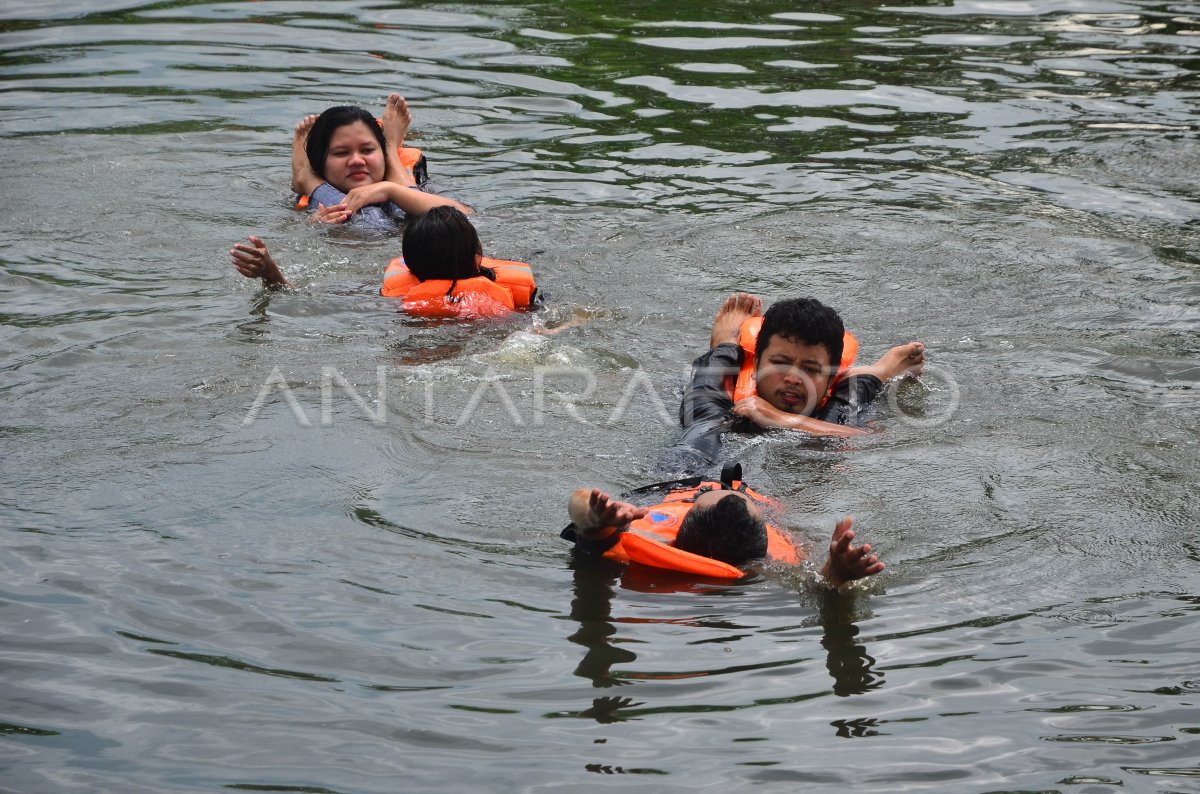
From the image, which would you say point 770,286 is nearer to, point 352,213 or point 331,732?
point 352,213

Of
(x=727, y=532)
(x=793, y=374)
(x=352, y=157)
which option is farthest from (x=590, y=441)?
(x=352, y=157)

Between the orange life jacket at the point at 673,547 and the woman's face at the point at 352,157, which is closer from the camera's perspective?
the orange life jacket at the point at 673,547

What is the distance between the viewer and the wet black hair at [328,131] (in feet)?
27.1

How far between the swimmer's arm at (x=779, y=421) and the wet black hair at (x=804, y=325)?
9.1 inches

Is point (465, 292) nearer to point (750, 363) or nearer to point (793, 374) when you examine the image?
point (750, 363)

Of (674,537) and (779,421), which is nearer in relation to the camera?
(674,537)

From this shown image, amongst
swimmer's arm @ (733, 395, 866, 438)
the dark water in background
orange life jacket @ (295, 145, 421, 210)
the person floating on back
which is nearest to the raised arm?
orange life jacket @ (295, 145, 421, 210)

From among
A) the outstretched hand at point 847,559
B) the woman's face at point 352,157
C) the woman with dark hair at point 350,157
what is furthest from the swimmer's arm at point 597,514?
the woman's face at point 352,157

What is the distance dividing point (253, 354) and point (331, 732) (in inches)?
117

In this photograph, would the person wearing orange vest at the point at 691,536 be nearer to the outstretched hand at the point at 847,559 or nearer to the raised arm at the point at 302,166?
Answer: the outstretched hand at the point at 847,559

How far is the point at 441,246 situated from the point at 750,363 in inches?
68.8

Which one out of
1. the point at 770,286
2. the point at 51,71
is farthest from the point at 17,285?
the point at 51,71

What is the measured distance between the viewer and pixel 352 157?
27.0 feet

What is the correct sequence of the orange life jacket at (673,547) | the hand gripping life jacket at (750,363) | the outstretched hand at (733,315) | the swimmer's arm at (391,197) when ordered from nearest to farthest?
the orange life jacket at (673,547), the hand gripping life jacket at (750,363), the outstretched hand at (733,315), the swimmer's arm at (391,197)
